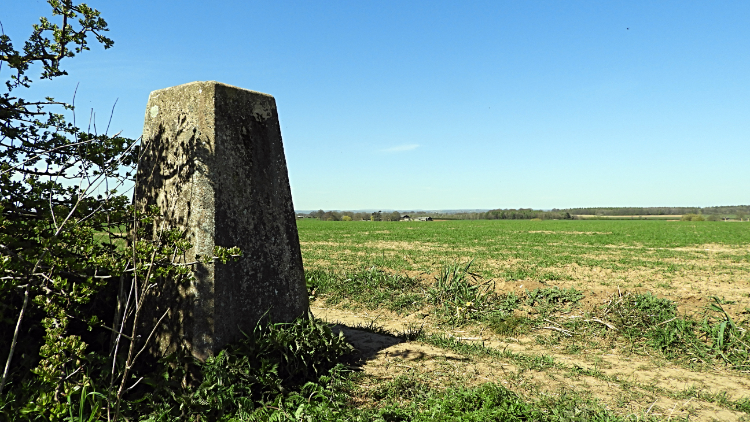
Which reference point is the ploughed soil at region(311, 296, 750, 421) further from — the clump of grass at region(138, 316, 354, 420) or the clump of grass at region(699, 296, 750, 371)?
the clump of grass at region(138, 316, 354, 420)

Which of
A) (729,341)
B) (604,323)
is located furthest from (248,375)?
(729,341)

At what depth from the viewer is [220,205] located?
405 cm

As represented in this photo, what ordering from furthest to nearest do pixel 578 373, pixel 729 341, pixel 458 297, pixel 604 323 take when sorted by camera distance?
1. pixel 458 297
2. pixel 604 323
3. pixel 729 341
4. pixel 578 373

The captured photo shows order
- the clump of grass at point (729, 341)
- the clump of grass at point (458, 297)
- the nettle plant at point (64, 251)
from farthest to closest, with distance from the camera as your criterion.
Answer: the clump of grass at point (458, 297)
the clump of grass at point (729, 341)
the nettle plant at point (64, 251)

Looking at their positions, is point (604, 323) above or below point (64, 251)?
below

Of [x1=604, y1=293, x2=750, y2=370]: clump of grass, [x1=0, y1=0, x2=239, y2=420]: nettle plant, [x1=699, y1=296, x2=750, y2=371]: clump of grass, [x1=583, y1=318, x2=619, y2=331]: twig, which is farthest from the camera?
[x1=583, y1=318, x2=619, y2=331]: twig

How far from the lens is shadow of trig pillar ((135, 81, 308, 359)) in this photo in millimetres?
3965

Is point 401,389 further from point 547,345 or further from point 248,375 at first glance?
point 547,345

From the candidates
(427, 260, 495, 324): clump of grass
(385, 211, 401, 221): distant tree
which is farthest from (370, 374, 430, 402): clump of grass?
(385, 211, 401, 221): distant tree

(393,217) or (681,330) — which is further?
(393,217)

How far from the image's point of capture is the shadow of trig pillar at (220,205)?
396 centimetres

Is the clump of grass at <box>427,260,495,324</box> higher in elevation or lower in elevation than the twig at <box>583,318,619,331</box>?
higher

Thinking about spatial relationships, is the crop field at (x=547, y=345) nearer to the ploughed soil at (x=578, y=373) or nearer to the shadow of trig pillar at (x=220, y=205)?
the ploughed soil at (x=578, y=373)

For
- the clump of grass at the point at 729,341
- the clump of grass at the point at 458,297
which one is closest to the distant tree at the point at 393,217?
the clump of grass at the point at 458,297
